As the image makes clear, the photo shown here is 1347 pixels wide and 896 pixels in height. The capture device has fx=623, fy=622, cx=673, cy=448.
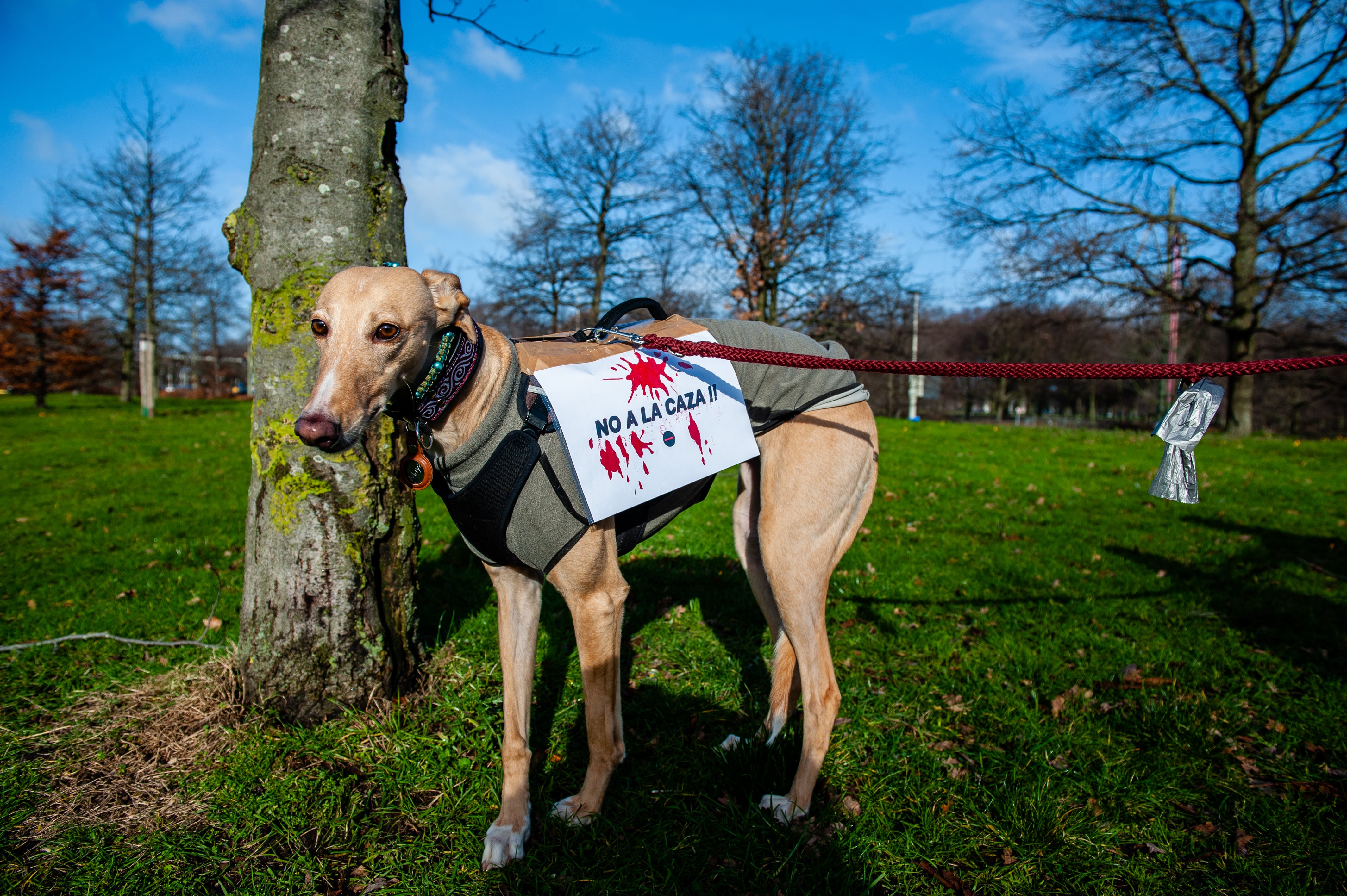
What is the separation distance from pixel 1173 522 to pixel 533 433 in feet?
25.6

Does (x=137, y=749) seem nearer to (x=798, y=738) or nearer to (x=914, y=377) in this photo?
(x=798, y=738)

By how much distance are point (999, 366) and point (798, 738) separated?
1.73 metres

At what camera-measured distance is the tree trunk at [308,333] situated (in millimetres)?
2738

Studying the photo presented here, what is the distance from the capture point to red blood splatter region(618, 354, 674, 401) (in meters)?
2.43

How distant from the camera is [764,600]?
3.10 metres

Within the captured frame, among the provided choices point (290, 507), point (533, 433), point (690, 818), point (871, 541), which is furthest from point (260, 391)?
point (871, 541)

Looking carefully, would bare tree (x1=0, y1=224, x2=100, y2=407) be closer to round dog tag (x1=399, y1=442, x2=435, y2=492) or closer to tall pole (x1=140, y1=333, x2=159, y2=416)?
tall pole (x1=140, y1=333, x2=159, y2=416)

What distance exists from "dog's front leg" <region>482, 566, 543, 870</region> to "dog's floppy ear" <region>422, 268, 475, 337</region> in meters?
0.93

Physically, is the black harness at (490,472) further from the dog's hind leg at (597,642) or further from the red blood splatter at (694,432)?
the red blood splatter at (694,432)

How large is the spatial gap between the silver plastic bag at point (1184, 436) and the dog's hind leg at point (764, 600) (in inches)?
57.0

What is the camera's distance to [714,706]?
10.4 ft

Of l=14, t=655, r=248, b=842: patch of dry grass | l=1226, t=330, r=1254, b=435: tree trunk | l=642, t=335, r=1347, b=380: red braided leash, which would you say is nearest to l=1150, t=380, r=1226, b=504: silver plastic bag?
l=642, t=335, r=1347, b=380: red braided leash

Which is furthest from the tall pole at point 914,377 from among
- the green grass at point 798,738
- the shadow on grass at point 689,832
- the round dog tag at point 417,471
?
the round dog tag at point 417,471

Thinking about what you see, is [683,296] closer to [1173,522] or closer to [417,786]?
[1173,522]
